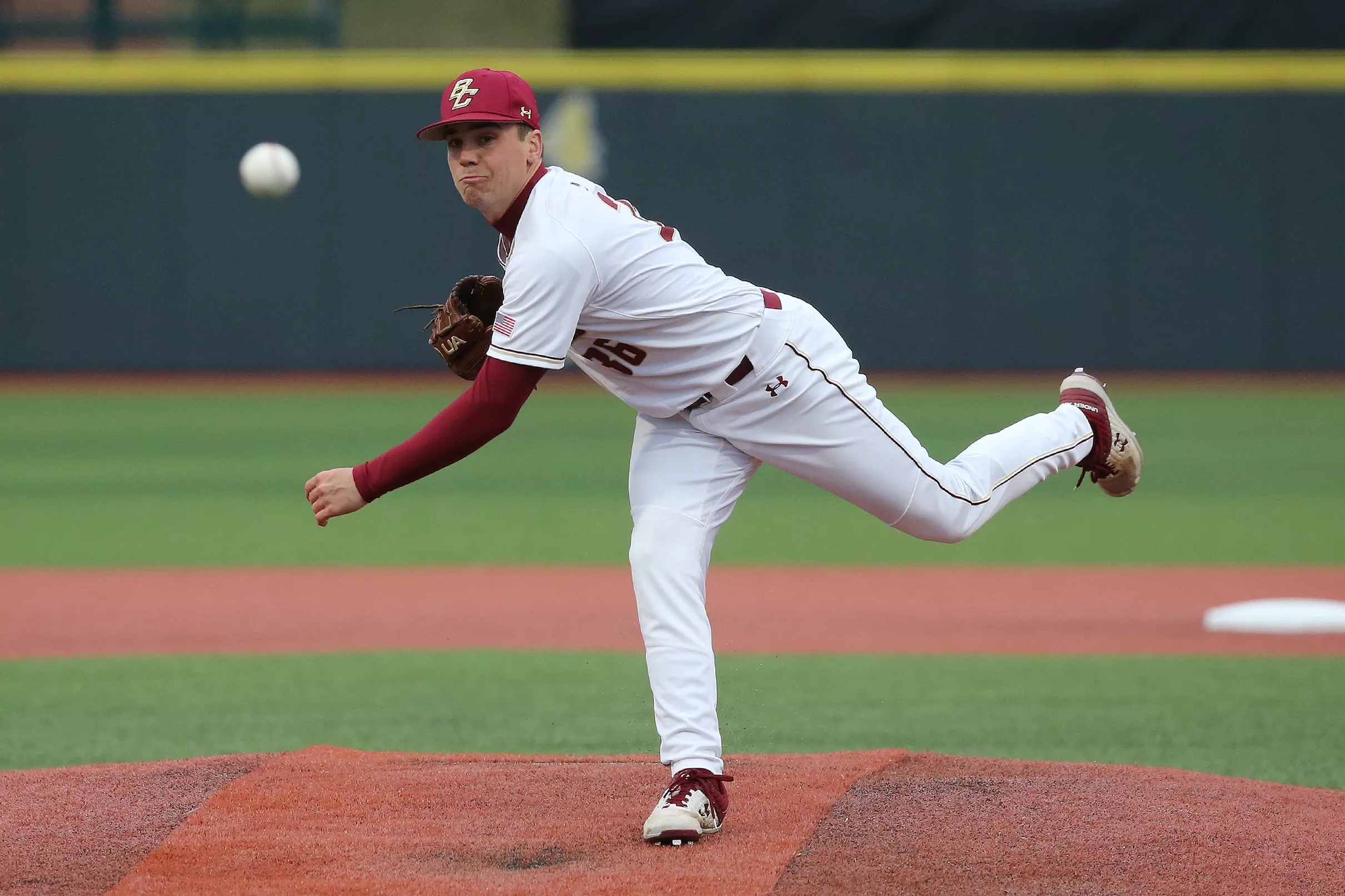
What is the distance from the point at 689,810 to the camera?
341cm

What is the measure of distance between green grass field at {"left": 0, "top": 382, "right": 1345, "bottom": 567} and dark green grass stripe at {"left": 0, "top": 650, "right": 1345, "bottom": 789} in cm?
232

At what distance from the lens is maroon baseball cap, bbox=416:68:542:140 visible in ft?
11.1

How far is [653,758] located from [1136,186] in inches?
590

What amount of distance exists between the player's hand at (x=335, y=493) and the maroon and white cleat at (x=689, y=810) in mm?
887

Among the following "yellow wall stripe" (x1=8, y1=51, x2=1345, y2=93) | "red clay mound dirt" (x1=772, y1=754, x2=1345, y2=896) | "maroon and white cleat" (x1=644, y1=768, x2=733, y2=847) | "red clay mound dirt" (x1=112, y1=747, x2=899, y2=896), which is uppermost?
"yellow wall stripe" (x1=8, y1=51, x2=1345, y2=93)

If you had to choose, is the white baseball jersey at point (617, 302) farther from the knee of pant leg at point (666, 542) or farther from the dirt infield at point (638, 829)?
the dirt infield at point (638, 829)

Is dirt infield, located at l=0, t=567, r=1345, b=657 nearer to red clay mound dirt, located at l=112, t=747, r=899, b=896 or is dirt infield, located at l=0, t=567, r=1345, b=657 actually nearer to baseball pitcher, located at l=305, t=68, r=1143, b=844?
red clay mound dirt, located at l=112, t=747, r=899, b=896

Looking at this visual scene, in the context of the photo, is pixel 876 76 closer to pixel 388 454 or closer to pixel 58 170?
pixel 58 170

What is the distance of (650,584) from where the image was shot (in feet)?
11.7

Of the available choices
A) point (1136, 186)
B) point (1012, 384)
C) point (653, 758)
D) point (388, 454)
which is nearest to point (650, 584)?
point (388, 454)

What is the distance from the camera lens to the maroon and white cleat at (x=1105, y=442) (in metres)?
4.35

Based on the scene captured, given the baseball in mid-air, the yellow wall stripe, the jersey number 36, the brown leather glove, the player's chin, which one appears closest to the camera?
the player's chin

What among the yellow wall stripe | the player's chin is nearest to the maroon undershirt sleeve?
the player's chin

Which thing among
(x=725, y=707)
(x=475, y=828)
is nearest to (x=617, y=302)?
(x=475, y=828)
